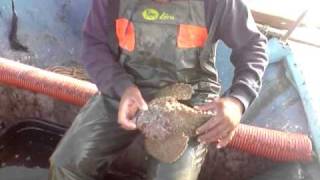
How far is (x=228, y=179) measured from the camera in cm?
313

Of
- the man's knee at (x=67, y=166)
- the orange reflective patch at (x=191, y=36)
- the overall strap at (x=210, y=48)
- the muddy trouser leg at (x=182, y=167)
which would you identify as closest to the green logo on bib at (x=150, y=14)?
the orange reflective patch at (x=191, y=36)

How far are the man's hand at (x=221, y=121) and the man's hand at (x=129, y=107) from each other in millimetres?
247

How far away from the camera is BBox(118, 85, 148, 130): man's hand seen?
7.57 feet

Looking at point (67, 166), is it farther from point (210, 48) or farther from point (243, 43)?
point (243, 43)

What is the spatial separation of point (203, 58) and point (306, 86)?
780 mm

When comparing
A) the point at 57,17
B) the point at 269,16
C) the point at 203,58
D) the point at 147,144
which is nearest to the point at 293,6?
the point at 269,16

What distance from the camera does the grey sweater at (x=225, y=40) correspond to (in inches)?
94.4

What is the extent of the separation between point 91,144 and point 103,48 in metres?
0.43

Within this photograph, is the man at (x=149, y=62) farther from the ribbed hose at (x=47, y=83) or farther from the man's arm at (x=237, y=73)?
the ribbed hose at (x=47, y=83)

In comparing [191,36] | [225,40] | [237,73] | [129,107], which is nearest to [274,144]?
[237,73]

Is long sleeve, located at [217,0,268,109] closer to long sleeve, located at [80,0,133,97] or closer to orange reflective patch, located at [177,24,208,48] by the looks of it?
orange reflective patch, located at [177,24,208,48]

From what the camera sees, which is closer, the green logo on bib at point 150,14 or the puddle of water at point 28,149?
the green logo on bib at point 150,14

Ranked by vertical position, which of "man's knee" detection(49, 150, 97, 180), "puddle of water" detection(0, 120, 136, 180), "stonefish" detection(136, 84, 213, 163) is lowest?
"puddle of water" detection(0, 120, 136, 180)

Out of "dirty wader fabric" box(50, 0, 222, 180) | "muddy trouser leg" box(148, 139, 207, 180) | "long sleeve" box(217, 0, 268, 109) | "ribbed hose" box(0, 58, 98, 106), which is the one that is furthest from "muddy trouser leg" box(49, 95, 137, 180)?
"long sleeve" box(217, 0, 268, 109)
